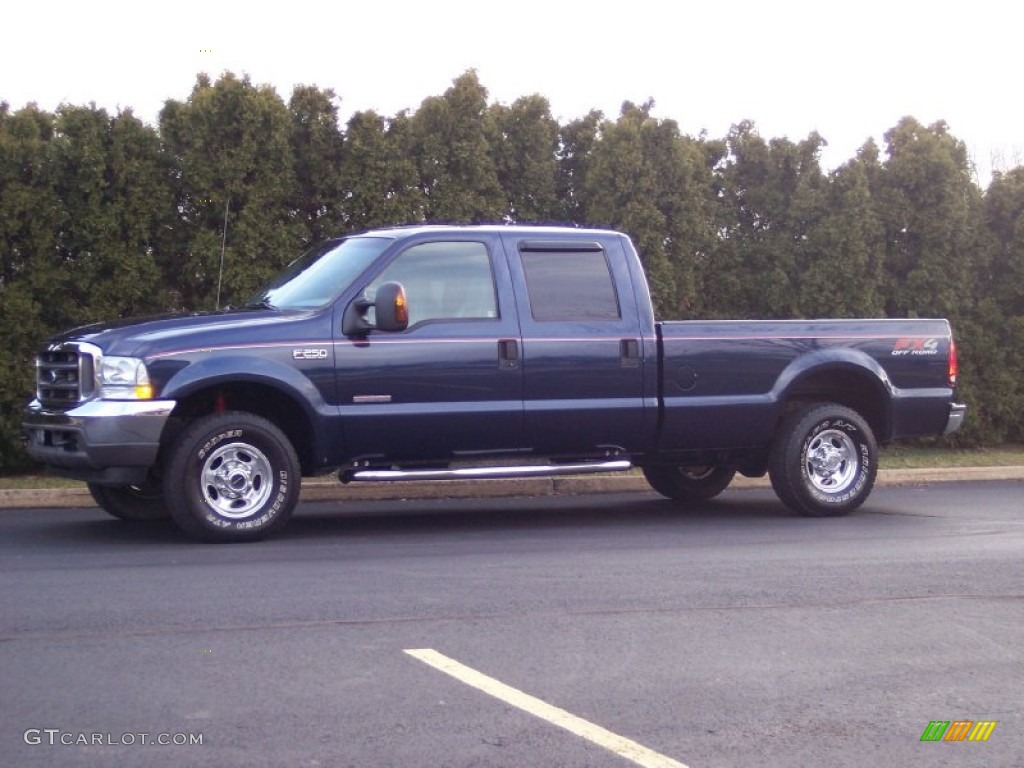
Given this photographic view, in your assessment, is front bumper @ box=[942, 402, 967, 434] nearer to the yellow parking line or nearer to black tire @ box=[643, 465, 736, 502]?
black tire @ box=[643, 465, 736, 502]

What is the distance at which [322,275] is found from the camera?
9.71 m

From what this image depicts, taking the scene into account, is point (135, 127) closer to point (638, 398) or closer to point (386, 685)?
point (638, 398)

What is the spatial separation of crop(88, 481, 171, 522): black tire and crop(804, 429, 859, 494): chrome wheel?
499 centimetres

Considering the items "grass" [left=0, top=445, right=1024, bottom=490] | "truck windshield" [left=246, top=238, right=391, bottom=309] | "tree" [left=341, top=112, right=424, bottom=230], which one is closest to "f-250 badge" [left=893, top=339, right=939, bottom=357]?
"grass" [left=0, top=445, right=1024, bottom=490]

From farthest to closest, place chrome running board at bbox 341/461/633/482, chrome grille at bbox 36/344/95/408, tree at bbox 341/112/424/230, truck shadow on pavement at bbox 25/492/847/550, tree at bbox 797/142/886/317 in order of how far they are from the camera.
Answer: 1. tree at bbox 797/142/886/317
2. tree at bbox 341/112/424/230
3. truck shadow on pavement at bbox 25/492/847/550
4. chrome running board at bbox 341/461/633/482
5. chrome grille at bbox 36/344/95/408

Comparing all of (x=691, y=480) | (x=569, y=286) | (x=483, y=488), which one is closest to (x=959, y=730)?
(x=569, y=286)

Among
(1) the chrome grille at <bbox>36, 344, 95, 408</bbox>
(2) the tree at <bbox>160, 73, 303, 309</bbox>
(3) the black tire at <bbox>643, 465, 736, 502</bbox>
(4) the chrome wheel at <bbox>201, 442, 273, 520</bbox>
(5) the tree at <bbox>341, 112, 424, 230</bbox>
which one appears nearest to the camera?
(1) the chrome grille at <bbox>36, 344, 95, 408</bbox>

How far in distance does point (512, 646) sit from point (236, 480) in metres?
3.38

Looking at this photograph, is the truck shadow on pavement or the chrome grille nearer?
the chrome grille

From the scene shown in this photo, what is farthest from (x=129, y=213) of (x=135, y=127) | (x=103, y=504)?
(x=103, y=504)

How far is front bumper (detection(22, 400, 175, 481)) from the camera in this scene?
8.62 meters

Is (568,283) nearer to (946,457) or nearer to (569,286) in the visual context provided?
(569,286)

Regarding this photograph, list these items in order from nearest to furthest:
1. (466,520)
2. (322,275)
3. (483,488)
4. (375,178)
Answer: (322,275), (466,520), (483,488), (375,178)

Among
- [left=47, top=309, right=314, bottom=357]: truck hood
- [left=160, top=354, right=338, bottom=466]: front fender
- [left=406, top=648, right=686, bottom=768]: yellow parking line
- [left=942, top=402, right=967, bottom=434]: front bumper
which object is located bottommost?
[left=406, top=648, right=686, bottom=768]: yellow parking line
